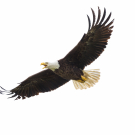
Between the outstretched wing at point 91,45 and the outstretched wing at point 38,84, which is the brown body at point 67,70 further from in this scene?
Answer: the outstretched wing at point 38,84

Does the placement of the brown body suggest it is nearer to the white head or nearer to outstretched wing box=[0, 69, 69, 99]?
the white head

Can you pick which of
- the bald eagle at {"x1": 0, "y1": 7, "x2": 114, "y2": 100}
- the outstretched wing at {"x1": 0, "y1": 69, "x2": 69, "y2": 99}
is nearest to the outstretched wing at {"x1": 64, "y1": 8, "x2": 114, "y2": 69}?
the bald eagle at {"x1": 0, "y1": 7, "x2": 114, "y2": 100}

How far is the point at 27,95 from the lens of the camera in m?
9.57

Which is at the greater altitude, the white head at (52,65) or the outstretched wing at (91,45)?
the outstretched wing at (91,45)

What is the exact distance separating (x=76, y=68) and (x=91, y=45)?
2.35ft

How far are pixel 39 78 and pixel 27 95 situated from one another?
594 mm

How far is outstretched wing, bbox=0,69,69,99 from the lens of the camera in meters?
9.43

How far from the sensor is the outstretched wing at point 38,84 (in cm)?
943

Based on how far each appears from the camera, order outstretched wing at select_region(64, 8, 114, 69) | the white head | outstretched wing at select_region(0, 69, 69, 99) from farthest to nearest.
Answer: outstretched wing at select_region(0, 69, 69, 99) → the white head → outstretched wing at select_region(64, 8, 114, 69)

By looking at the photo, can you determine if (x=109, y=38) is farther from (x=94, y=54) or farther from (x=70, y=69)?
(x=70, y=69)

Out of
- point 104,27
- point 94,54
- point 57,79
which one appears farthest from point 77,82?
point 104,27

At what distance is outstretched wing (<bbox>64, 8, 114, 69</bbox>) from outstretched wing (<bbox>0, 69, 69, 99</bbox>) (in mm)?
924

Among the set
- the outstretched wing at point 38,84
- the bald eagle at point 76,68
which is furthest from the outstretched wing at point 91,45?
the outstretched wing at point 38,84

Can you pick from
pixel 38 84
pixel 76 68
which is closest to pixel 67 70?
pixel 76 68
